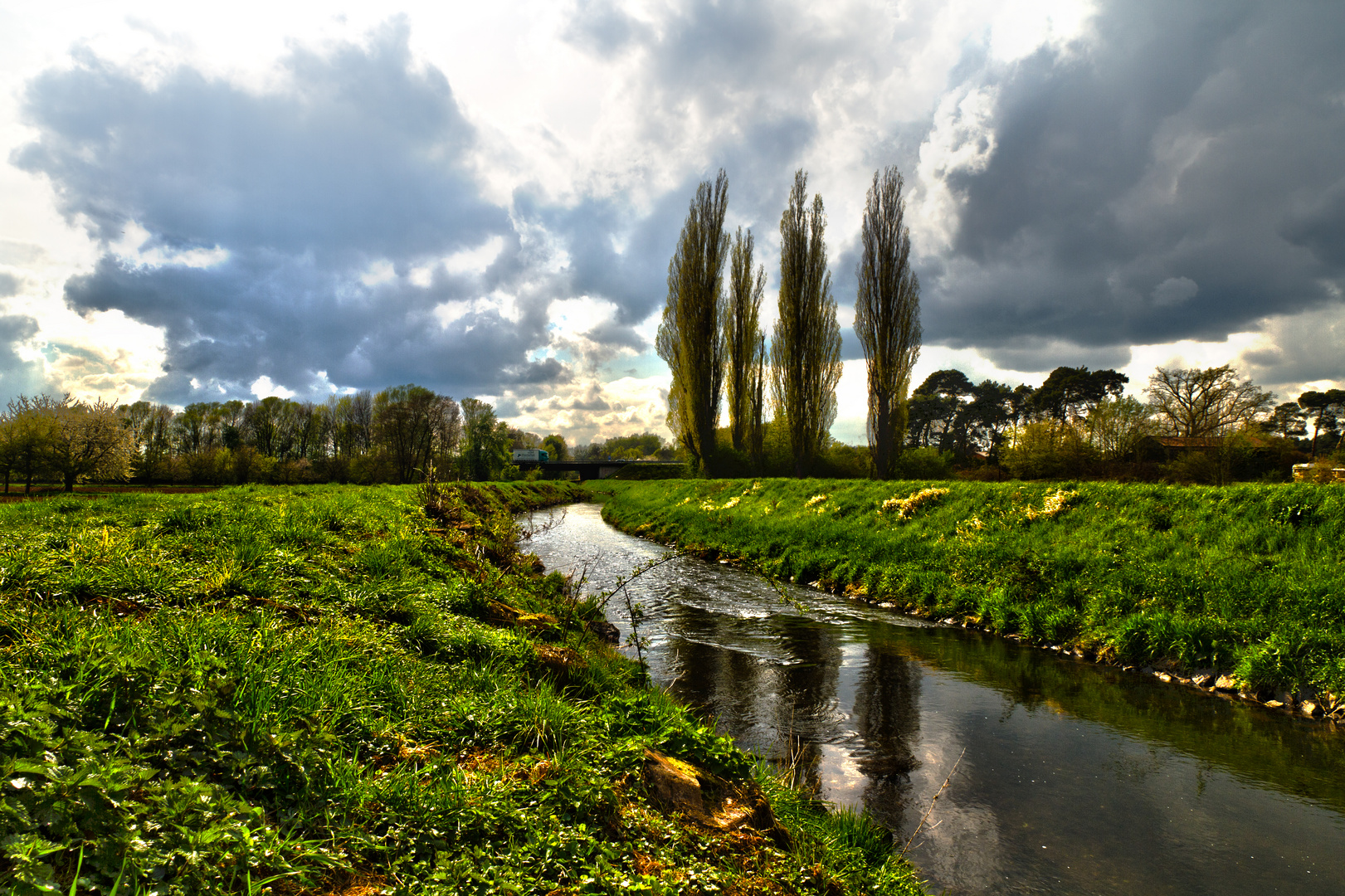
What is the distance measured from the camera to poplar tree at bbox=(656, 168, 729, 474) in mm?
37250

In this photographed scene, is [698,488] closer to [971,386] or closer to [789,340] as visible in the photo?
[789,340]

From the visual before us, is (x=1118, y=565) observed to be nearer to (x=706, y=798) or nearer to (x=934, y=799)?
(x=934, y=799)

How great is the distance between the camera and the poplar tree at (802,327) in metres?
33.9

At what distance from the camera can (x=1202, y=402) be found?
105 ft

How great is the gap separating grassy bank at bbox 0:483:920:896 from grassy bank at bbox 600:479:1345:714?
19.8ft

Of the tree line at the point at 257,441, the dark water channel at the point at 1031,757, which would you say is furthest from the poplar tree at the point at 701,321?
the dark water channel at the point at 1031,757

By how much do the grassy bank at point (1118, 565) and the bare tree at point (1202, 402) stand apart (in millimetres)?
24234

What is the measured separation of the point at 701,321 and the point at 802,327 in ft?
22.1

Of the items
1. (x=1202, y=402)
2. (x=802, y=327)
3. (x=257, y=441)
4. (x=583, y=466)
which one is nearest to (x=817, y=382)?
(x=802, y=327)

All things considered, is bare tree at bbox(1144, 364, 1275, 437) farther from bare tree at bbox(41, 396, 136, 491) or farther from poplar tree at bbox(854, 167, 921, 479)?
bare tree at bbox(41, 396, 136, 491)

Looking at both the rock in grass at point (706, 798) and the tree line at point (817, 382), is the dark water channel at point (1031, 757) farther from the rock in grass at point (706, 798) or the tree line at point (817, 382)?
the tree line at point (817, 382)

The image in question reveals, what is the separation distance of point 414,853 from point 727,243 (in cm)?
3868

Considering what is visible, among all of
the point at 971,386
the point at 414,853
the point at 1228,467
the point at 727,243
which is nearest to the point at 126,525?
the point at 414,853

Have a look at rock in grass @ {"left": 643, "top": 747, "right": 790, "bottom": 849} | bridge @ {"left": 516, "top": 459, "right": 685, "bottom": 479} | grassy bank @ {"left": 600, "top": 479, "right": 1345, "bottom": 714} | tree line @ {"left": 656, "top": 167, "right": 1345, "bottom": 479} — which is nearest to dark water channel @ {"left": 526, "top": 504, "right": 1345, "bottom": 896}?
grassy bank @ {"left": 600, "top": 479, "right": 1345, "bottom": 714}
